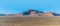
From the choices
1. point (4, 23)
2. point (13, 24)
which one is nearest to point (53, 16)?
point (13, 24)

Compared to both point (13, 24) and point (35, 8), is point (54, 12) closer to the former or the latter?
point (35, 8)

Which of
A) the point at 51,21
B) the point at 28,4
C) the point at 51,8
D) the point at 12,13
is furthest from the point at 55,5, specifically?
the point at 12,13

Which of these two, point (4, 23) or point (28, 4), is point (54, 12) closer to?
point (28, 4)

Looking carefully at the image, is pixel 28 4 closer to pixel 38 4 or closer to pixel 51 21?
pixel 38 4

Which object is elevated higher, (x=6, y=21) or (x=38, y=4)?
(x=38, y=4)

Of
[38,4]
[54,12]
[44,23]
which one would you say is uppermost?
[38,4]
